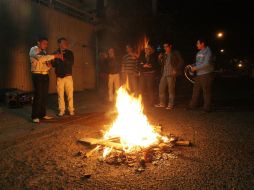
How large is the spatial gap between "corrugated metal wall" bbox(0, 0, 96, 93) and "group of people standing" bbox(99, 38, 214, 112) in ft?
9.83

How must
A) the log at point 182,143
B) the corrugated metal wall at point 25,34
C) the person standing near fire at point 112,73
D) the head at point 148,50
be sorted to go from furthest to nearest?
the person standing near fire at point 112,73 → the corrugated metal wall at point 25,34 → the head at point 148,50 → the log at point 182,143

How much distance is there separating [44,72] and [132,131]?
9.81ft

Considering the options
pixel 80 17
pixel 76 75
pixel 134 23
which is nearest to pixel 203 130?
pixel 76 75

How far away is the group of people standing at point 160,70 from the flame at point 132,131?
2987 mm

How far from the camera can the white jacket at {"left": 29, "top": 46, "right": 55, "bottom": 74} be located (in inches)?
263

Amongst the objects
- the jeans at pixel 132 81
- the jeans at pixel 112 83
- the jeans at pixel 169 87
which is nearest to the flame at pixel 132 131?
the jeans at pixel 169 87

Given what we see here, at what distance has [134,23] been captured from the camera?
14.9 meters

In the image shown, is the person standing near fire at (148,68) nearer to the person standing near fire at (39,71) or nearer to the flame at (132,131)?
the person standing near fire at (39,71)

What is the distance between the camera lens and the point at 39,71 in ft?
22.5

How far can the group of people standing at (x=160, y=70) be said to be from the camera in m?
8.38

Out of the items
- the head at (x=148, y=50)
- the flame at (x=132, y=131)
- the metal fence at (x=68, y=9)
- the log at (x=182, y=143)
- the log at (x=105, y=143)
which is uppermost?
the metal fence at (x=68, y=9)

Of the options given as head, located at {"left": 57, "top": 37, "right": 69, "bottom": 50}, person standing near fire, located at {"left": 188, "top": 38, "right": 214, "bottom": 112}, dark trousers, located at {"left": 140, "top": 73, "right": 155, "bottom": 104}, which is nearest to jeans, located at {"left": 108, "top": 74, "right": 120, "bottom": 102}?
dark trousers, located at {"left": 140, "top": 73, "right": 155, "bottom": 104}

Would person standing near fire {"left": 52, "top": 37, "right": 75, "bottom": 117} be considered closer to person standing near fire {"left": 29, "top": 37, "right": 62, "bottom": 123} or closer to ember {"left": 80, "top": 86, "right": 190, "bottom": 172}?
person standing near fire {"left": 29, "top": 37, "right": 62, "bottom": 123}

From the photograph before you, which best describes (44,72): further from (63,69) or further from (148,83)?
(148,83)
